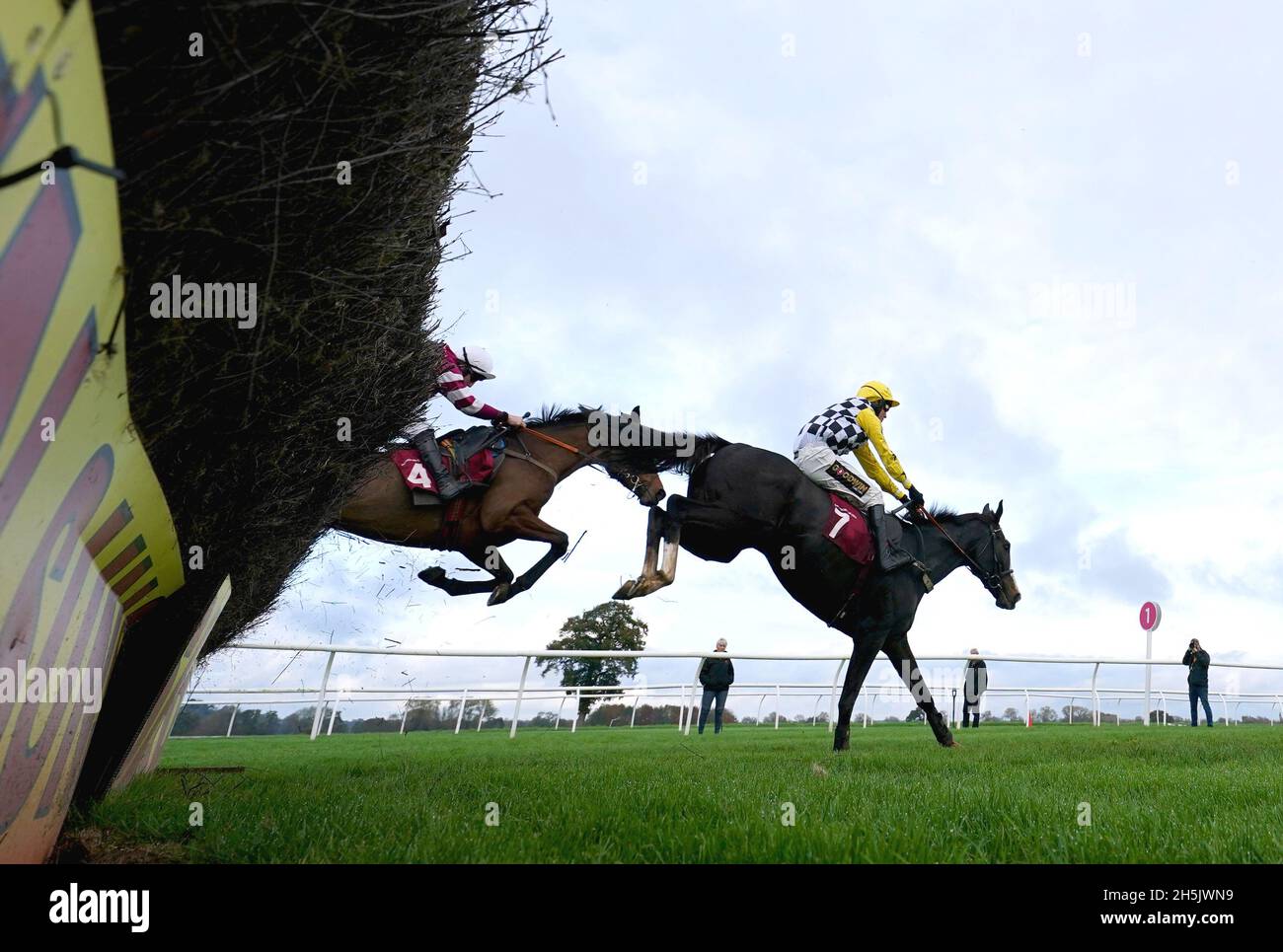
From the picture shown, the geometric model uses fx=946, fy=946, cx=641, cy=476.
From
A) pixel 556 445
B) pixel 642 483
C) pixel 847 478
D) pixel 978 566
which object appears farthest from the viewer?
pixel 978 566

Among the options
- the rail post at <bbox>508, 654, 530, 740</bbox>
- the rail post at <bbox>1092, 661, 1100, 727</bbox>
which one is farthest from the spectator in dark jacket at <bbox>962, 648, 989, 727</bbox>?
the rail post at <bbox>508, 654, 530, 740</bbox>

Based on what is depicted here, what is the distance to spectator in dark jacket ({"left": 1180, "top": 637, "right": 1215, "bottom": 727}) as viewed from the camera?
2081 centimetres

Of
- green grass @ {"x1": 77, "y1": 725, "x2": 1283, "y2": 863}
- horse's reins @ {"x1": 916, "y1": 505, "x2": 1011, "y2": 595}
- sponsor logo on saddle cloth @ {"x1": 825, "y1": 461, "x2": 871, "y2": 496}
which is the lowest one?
green grass @ {"x1": 77, "y1": 725, "x2": 1283, "y2": 863}

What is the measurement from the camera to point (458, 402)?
8.05 meters

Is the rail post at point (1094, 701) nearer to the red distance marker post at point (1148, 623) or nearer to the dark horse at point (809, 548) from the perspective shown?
the red distance marker post at point (1148, 623)

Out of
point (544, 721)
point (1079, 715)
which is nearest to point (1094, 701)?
point (1079, 715)

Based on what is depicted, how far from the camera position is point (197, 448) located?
329 centimetres

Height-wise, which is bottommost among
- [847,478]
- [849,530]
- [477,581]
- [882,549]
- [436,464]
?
[477,581]

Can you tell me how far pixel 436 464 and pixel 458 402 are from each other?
726mm

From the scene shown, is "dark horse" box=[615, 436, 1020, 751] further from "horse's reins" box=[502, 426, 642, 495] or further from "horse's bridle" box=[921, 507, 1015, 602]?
"horse's reins" box=[502, 426, 642, 495]

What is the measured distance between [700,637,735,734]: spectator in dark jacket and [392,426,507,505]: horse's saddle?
1017cm

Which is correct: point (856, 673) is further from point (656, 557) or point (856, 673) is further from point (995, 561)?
point (656, 557)
